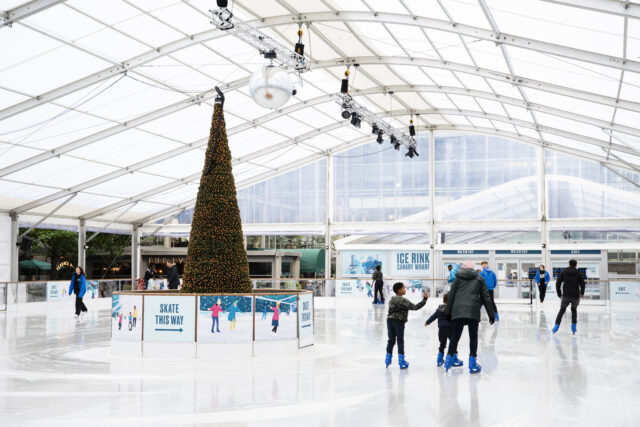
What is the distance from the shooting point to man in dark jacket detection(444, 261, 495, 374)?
7.92 meters

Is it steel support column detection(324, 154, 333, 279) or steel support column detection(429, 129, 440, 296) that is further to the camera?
steel support column detection(324, 154, 333, 279)

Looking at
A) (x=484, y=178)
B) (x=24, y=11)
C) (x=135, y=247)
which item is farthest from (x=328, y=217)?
(x=24, y=11)

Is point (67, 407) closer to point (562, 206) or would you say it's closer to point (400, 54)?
point (400, 54)

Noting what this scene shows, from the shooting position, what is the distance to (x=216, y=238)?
10.2 m

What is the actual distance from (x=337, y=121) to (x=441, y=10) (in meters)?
13.2

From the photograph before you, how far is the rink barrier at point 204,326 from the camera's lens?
9664 mm

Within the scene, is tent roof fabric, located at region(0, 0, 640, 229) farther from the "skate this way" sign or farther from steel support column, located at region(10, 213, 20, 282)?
the "skate this way" sign

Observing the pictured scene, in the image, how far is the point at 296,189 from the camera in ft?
104

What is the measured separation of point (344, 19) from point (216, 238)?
770 centimetres

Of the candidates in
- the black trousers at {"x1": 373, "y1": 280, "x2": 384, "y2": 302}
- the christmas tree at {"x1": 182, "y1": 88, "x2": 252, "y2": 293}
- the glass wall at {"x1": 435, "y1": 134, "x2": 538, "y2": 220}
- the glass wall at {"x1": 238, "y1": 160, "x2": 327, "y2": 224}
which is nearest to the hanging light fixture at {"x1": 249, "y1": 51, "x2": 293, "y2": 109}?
the christmas tree at {"x1": 182, "y1": 88, "x2": 252, "y2": 293}

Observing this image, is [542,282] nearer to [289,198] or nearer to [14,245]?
[289,198]

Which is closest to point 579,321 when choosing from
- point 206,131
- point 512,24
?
point 512,24

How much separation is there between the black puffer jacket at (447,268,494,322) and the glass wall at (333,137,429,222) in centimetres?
2191

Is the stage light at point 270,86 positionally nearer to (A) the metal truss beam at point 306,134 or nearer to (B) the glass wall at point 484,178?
(A) the metal truss beam at point 306,134
